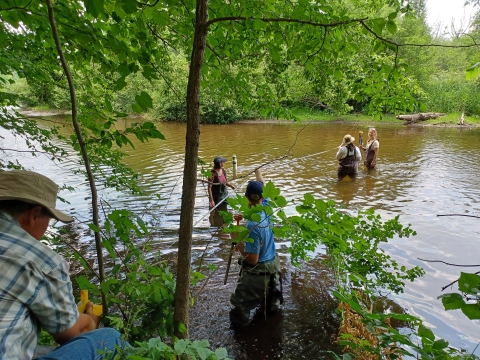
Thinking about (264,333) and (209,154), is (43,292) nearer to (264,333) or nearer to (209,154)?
(264,333)

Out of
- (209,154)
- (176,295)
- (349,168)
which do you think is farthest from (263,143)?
(176,295)

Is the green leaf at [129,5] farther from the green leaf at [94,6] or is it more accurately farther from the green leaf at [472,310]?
the green leaf at [472,310]

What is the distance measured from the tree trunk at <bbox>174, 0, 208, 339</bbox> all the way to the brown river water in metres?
0.30

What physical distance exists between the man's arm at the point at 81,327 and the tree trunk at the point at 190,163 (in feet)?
1.59

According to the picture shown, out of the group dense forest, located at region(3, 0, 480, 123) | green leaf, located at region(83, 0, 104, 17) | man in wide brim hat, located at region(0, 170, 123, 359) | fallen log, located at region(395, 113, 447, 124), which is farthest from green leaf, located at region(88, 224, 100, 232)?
fallen log, located at region(395, 113, 447, 124)

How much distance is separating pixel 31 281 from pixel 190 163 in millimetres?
898

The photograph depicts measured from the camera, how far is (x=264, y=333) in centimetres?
383

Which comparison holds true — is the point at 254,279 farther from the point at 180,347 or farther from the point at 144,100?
the point at 144,100

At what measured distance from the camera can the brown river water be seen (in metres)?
3.85

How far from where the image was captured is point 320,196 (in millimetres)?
9680

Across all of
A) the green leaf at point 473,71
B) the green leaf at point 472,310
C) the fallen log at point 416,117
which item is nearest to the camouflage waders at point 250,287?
the green leaf at point 472,310

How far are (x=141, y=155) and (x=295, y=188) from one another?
28.9 ft

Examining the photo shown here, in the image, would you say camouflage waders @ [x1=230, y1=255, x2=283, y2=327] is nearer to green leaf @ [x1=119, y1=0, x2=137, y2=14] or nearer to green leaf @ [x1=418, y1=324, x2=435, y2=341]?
green leaf @ [x1=418, y1=324, x2=435, y2=341]

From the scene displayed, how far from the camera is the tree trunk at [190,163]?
1607mm
